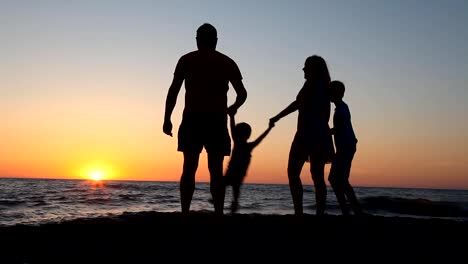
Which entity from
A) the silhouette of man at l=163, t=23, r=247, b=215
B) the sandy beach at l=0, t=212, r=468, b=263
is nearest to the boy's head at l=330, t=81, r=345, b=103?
the sandy beach at l=0, t=212, r=468, b=263

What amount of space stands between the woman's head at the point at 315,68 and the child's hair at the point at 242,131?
1360 mm

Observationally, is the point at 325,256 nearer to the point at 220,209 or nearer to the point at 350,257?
the point at 350,257

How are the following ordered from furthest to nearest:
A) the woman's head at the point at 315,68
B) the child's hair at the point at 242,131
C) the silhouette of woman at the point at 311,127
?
the child's hair at the point at 242,131 → the woman's head at the point at 315,68 → the silhouette of woman at the point at 311,127

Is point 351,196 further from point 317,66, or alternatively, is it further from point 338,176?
point 317,66

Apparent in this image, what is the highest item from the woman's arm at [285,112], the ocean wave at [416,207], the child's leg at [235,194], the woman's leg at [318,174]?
the woman's arm at [285,112]

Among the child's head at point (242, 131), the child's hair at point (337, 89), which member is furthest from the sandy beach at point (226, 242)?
the child's hair at point (337, 89)

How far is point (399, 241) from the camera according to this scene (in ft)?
16.2

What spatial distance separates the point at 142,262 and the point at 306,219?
3103 mm

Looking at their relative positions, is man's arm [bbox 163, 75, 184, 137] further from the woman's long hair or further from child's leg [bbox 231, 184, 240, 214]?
child's leg [bbox 231, 184, 240, 214]

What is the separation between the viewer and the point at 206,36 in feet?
17.7

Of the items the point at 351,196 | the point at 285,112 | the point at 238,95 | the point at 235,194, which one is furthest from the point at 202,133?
the point at 351,196

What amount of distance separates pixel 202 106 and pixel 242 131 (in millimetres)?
2068

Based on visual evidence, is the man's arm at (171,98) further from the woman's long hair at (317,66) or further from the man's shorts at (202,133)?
the woman's long hair at (317,66)

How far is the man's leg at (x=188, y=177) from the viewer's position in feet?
17.6
